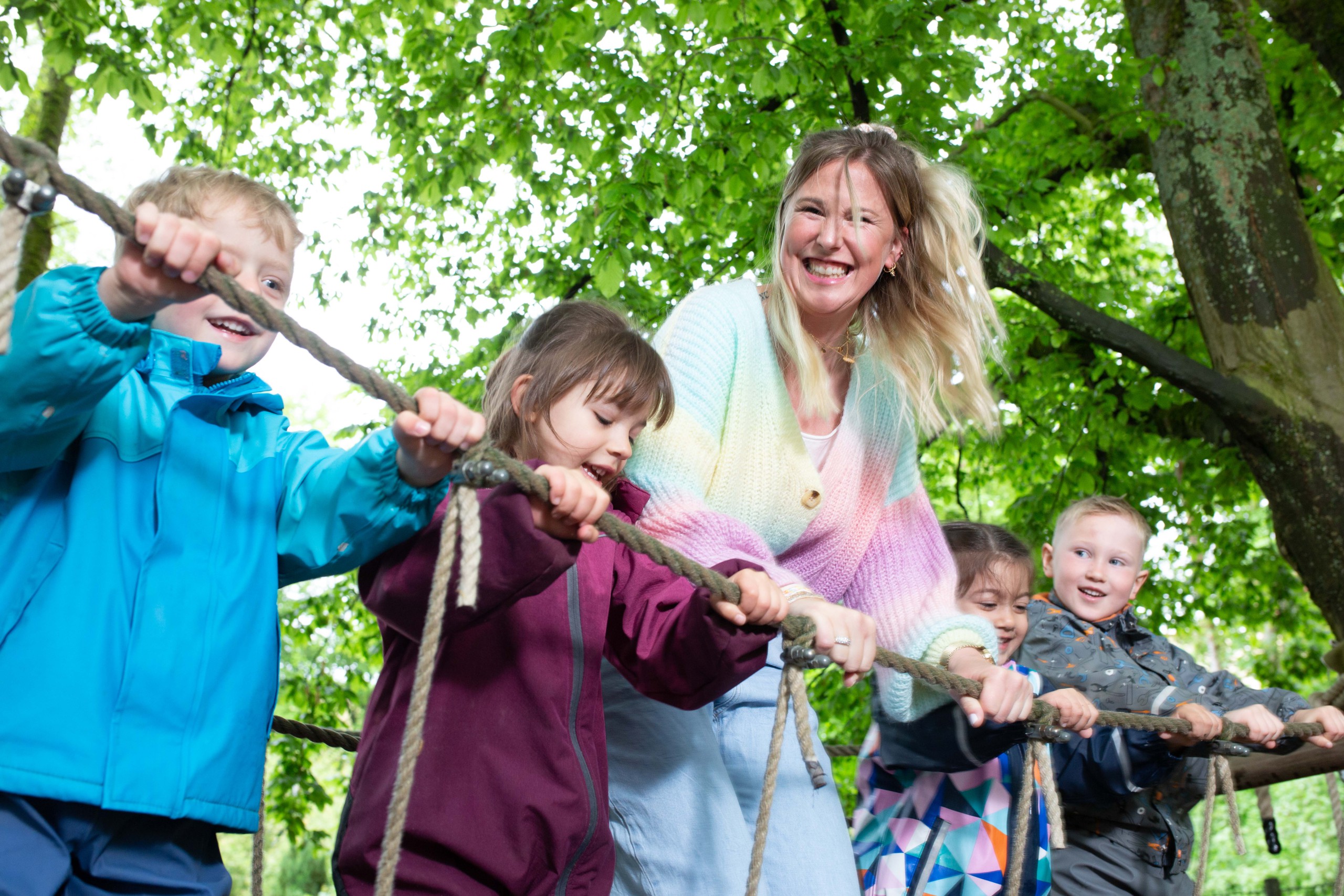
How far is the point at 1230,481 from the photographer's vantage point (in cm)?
612

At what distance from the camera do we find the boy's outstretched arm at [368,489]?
1.31m

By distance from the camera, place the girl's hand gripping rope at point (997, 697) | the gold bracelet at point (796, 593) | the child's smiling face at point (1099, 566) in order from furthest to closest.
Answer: the child's smiling face at point (1099, 566)
the girl's hand gripping rope at point (997, 697)
the gold bracelet at point (796, 593)

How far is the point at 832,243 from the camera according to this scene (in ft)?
7.33

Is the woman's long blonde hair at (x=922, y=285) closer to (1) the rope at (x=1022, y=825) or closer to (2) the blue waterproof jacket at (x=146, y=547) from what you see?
(1) the rope at (x=1022, y=825)

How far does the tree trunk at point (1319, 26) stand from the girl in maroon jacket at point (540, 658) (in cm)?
445

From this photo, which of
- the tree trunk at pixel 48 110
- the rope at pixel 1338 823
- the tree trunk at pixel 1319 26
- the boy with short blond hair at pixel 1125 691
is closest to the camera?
the boy with short blond hair at pixel 1125 691

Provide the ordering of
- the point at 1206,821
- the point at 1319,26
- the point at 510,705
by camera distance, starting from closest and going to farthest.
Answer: the point at 510,705 < the point at 1206,821 < the point at 1319,26

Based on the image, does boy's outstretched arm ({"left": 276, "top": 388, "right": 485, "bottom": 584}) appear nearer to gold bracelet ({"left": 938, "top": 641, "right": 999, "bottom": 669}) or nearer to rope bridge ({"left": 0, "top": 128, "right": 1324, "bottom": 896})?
rope bridge ({"left": 0, "top": 128, "right": 1324, "bottom": 896})

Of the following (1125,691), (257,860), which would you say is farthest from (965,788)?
(257,860)

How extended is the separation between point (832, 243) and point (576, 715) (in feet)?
3.60

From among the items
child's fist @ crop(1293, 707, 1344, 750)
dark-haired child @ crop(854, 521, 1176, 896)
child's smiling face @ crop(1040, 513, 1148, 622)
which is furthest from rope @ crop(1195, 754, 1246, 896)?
child's smiling face @ crop(1040, 513, 1148, 622)

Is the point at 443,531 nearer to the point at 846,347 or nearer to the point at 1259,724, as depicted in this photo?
A: the point at 846,347

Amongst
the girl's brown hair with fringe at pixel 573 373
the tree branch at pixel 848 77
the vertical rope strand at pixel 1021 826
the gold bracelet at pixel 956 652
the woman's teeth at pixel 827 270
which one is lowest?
the vertical rope strand at pixel 1021 826

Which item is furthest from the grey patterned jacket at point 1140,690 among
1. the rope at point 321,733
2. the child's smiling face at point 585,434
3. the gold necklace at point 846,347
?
the rope at point 321,733
